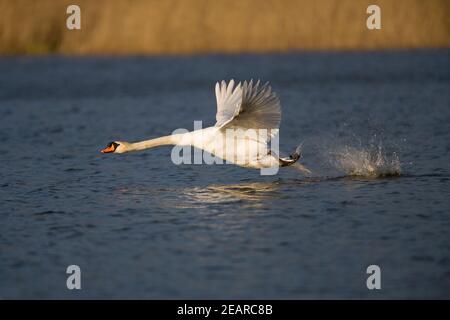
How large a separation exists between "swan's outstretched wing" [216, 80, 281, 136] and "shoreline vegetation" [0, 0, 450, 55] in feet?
72.4

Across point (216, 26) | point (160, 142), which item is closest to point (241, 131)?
point (160, 142)

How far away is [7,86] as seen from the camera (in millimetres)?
29156

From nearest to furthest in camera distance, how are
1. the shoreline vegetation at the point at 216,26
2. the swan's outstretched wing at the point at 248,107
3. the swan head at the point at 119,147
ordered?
the swan's outstretched wing at the point at 248,107 → the swan head at the point at 119,147 → the shoreline vegetation at the point at 216,26

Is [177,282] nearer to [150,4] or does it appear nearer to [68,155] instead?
[68,155]

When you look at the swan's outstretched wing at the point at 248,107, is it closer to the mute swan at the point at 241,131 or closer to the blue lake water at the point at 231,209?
the mute swan at the point at 241,131

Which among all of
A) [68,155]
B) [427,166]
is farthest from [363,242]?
[68,155]

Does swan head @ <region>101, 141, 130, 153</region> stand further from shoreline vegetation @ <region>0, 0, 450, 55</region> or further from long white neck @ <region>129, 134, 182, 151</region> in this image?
shoreline vegetation @ <region>0, 0, 450, 55</region>

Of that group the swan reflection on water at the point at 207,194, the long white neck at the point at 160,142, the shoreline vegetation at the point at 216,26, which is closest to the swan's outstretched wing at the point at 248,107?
the long white neck at the point at 160,142

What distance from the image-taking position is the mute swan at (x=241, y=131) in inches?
417

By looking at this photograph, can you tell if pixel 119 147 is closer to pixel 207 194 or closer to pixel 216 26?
pixel 207 194

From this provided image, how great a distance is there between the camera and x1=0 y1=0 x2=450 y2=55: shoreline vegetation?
32.2m

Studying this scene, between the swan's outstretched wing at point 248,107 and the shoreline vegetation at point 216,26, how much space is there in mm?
22064

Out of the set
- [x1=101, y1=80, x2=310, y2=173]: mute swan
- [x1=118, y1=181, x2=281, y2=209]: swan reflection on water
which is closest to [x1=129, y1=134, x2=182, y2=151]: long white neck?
[x1=101, y1=80, x2=310, y2=173]: mute swan

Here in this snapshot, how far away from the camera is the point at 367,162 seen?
1243 centimetres
